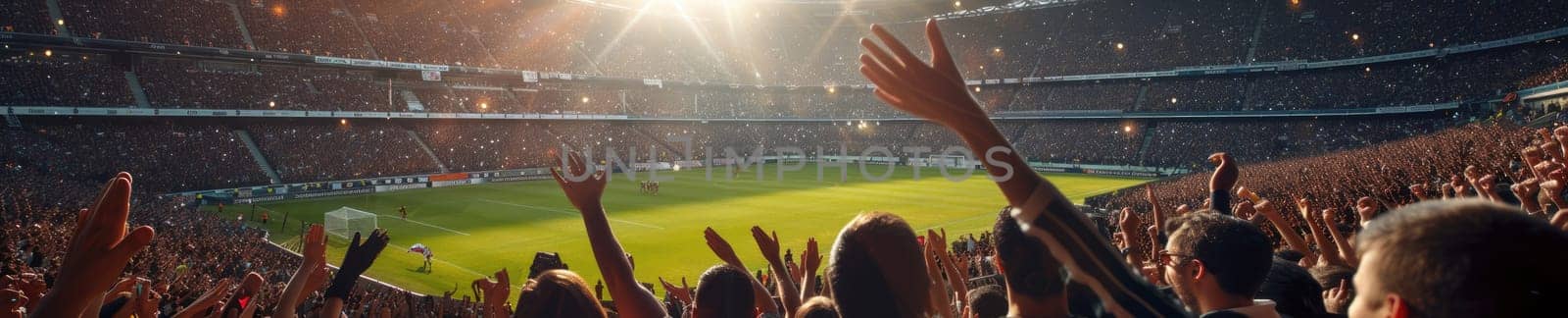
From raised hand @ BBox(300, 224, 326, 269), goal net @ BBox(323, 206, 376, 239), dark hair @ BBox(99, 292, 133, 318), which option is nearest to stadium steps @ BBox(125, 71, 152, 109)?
goal net @ BBox(323, 206, 376, 239)

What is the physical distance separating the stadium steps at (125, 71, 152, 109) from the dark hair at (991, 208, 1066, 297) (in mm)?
46443

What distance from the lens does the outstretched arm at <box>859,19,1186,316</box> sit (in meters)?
2.00

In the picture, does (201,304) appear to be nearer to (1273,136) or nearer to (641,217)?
(641,217)

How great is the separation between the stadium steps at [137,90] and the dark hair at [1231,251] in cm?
4677

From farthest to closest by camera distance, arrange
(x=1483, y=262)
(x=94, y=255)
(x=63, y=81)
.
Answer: (x=63, y=81) < (x=94, y=255) < (x=1483, y=262)

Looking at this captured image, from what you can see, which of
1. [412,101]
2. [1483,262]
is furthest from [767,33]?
[1483,262]

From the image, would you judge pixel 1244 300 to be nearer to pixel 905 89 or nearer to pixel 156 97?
A: pixel 905 89

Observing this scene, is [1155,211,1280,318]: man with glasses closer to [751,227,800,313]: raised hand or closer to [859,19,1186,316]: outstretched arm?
[859,19,1186,316]: outstretched arm

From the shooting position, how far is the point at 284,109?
134 feet

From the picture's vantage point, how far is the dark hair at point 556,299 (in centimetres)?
245

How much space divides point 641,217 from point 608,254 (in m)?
26.2

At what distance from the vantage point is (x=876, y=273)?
2457 millimetres

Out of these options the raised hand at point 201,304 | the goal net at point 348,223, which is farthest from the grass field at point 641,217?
the raised hand at point 201,304

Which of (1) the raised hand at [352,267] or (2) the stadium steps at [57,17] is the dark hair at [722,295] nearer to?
(1) the raised hand at [352,267]
